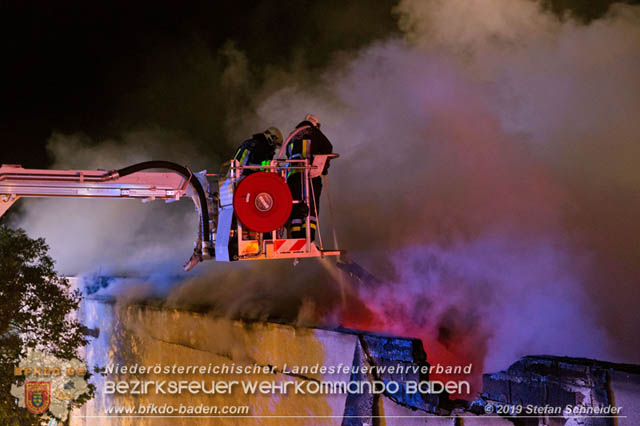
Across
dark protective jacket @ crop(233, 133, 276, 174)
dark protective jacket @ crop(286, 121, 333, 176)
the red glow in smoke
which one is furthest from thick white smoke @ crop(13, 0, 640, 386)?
dark protective jacket @ crop(286, 121, 333, 176)

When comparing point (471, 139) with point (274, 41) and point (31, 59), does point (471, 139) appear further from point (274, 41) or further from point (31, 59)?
point (31, 59)

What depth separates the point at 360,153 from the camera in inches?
421

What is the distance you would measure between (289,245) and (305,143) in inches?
41.5

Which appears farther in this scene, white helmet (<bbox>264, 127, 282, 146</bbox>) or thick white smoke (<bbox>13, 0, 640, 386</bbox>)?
thick white smoke (<bbox>13, 0, 640, 386</bbox>)

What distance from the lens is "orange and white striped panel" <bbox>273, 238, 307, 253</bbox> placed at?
471cm

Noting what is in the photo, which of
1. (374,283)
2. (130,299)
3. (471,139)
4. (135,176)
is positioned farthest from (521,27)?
(130,299)

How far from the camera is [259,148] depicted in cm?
545

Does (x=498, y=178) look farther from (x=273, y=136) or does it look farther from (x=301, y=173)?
(x=301, y=173)

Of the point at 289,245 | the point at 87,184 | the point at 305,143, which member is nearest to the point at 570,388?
the point at 289,245

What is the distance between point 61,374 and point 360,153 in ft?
22.6

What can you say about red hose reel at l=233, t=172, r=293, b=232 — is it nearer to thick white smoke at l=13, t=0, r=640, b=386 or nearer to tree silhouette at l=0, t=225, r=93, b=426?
thick white smoke at l=13, t=0, r=640, b=386

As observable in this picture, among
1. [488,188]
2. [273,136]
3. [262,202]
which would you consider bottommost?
[262,202]

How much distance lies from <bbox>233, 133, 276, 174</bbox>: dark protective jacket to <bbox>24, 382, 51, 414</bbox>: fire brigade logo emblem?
5.03 m

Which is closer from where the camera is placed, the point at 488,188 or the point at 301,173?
the point at 301,173
